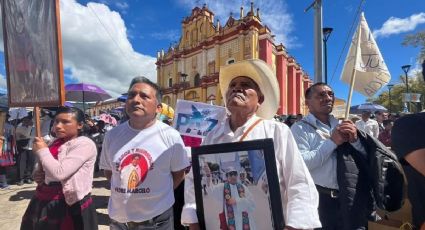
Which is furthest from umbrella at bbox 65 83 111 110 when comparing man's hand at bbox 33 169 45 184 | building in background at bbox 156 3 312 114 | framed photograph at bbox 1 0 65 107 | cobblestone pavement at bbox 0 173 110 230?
building in background at bbox 156 3 312 114

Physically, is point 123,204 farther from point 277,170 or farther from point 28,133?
point 28,133

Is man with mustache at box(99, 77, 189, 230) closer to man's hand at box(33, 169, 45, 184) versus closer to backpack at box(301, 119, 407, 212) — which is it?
man's hand at box(33, 169, 45, 184)

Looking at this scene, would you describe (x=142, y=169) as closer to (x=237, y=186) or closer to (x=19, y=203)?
(x=237, y=186)

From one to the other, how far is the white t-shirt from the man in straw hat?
467 millimetres

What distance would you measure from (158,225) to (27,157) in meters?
7.69

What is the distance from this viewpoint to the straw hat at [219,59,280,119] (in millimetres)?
1742

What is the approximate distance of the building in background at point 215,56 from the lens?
34.2 m

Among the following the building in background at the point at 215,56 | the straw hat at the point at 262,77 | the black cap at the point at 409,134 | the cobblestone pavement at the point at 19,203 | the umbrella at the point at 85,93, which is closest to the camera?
the black cap at the point at 409,134

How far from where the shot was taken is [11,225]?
4789mm

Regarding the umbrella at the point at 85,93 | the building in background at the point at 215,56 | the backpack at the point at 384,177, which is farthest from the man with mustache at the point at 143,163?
the building in background at the point at 215,56

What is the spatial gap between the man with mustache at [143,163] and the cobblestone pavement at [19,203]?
306 cm

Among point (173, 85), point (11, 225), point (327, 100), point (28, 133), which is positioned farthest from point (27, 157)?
point (173, 85)

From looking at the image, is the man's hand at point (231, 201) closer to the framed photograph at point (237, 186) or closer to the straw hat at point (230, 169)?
the framed photograph at point (237, 186)

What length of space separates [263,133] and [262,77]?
0.36m
